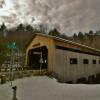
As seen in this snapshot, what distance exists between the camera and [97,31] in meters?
109

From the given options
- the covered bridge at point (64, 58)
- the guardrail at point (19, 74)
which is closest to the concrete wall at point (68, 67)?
the covered bridge at point (64, 58)

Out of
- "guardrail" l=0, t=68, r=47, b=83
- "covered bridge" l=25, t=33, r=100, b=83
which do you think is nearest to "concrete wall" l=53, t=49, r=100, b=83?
"covered bridge" l=25, t=33, r=100, b=83

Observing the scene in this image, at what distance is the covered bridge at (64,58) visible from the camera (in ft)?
62.7

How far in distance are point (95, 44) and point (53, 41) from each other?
2914 inches

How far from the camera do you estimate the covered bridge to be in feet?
62.7

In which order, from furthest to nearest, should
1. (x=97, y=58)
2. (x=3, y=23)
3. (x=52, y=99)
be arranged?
1. (x=3, y=23)
2. (x=97, y=58)
3. (x=52, y=99)

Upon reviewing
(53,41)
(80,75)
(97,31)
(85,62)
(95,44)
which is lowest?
(80,75)

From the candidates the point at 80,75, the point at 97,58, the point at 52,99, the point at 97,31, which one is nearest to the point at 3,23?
the point at 97,31

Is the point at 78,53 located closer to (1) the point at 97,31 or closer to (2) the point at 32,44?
(2) the point at 32,44

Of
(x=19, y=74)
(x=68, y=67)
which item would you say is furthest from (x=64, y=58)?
(x=19, y=74)

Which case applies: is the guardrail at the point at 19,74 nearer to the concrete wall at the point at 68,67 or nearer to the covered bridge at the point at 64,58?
the covered bridge at the point at 64,58

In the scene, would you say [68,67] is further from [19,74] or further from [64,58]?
[19,74]

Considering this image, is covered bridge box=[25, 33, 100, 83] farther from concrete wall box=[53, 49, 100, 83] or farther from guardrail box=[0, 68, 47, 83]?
guardrail box=[0, 68, 47, 83]

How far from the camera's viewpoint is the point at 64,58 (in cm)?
2031
